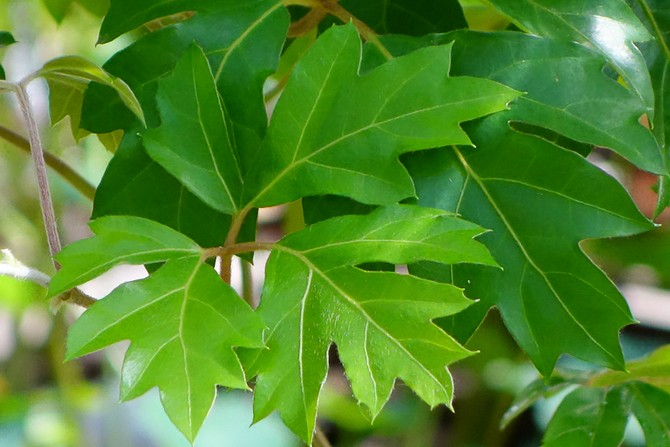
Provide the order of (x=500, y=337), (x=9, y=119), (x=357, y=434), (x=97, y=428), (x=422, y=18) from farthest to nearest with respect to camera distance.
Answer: (x=357, y=434) → (x=500, y=337) → (x=97, y=428) → (x=9, y=119) → (x=422, y=18)

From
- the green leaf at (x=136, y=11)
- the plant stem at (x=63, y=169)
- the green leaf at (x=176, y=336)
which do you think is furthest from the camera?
the plant stem at (x=63, y=169)

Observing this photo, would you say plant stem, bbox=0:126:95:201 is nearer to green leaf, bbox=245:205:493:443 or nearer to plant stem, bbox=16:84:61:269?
plant stem, bbox=16:84:61:269

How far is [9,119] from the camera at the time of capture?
1342 mm

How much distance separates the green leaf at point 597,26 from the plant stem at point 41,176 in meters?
0.26

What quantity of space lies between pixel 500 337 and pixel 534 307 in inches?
54.0

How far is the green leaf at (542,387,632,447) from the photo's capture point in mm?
555

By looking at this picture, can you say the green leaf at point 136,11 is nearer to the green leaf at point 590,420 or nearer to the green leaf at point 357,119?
the green leaf at point 357,119

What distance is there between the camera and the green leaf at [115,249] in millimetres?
373

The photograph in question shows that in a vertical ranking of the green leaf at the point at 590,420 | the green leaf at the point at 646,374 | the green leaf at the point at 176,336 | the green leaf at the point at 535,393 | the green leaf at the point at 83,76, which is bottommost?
the green leaf at the point at 535,393

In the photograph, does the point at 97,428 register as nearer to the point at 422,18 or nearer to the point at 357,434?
the point at 357,434

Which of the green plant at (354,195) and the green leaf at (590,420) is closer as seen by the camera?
the green plant at (354,195)

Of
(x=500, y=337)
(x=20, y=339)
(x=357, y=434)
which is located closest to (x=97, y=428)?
(x=20, y=339)

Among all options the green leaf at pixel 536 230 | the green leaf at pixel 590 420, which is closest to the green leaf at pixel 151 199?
the green leaf at pixel 536 230

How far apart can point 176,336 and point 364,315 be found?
9cm
